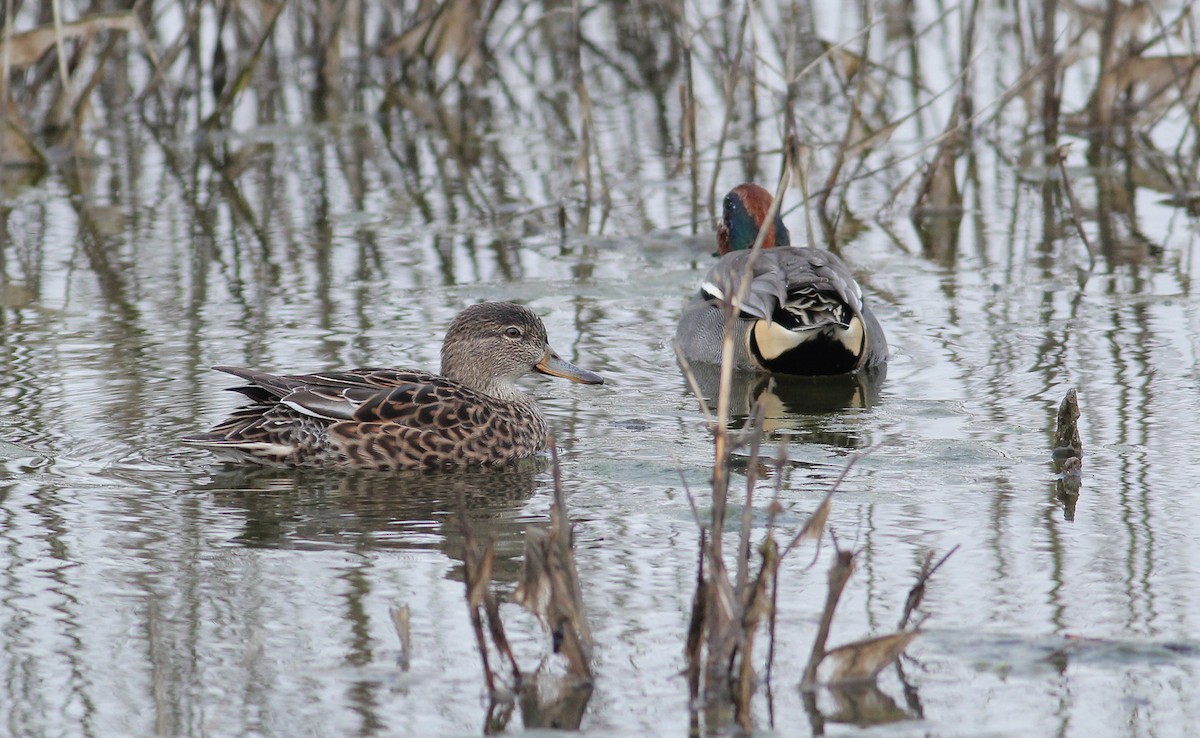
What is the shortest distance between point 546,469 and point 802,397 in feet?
5.30

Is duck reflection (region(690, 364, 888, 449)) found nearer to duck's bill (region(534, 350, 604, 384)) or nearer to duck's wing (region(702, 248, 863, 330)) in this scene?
duck's wing (region(702, 248, 863, 330))

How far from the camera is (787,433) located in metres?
7.04

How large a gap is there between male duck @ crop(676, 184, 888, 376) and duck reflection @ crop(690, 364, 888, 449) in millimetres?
54

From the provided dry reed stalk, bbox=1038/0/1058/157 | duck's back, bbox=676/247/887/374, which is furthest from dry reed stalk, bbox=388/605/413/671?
dry reed stalk, bbox=1038/0/1058/157

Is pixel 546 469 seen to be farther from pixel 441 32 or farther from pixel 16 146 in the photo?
pixel 441 32

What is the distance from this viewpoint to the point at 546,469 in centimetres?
659

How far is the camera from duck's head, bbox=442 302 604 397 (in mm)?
7031

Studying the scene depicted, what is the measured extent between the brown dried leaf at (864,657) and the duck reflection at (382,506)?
1.17m

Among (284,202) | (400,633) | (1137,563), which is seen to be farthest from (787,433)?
(284,202)

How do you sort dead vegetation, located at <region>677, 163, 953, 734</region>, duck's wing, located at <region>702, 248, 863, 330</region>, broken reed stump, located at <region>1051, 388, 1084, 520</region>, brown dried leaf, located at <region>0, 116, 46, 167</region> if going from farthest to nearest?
brown dried leaf, located at <region>0, 116, 46, 167</region>
duck's wing, located at <region>702, 248, 863, 330</region>
broken reed stump, located at <region>1051, 388, 1084, 520</region>
dead vegetation, located at <region>677, 163, 953, 734</region>

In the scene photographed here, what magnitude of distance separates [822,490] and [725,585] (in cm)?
203

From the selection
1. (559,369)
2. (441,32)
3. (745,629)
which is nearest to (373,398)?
(559,369)

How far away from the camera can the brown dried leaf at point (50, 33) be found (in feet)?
36.3

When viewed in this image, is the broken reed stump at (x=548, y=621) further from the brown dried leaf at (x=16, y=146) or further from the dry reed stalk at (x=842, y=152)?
the brown dried leaf at (x=16, y=146)
